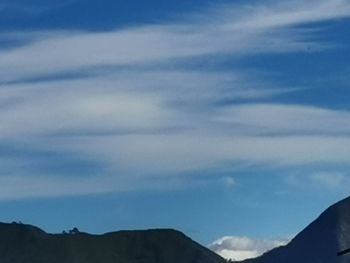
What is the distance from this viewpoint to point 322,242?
594 ft

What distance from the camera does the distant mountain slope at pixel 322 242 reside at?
581 feet

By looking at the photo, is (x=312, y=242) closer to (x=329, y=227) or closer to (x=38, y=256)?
(x=329, y=227)

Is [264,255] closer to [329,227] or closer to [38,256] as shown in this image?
[329,227]

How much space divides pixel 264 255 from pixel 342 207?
51.5 feet

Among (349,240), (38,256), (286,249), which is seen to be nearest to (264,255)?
(286,249)

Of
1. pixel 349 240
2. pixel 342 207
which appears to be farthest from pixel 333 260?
pixel 342 207

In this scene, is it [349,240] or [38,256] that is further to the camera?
[38,256]

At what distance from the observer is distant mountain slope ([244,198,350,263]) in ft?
581

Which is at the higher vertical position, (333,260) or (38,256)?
(38,256)

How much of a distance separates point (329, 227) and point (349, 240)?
230 inches

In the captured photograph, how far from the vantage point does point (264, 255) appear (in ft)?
646

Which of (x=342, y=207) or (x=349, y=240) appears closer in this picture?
(x=349, y=240)

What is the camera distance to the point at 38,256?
656 feet

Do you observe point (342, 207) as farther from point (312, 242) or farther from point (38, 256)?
point (38, 256)
